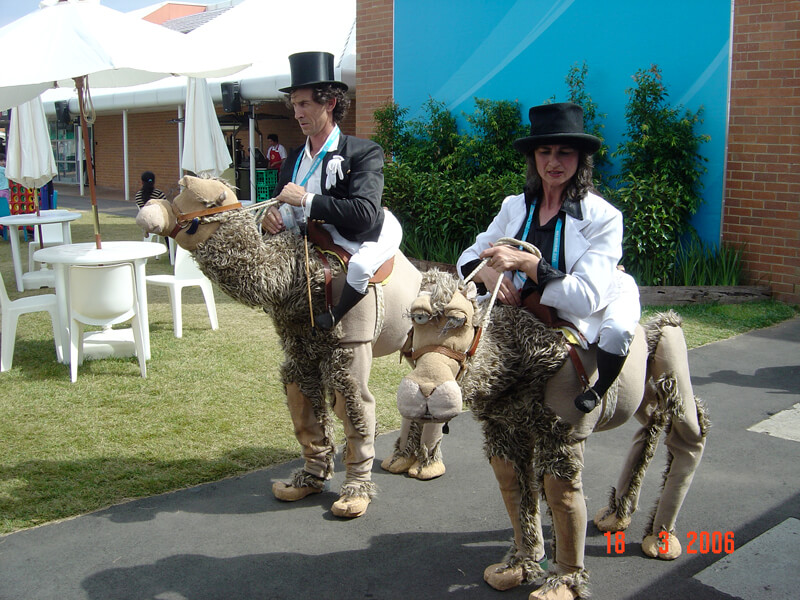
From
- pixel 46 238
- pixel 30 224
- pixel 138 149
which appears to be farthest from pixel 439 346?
pixel 138 149

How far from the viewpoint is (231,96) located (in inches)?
663

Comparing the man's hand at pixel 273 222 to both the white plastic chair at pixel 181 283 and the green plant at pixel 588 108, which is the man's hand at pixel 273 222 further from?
the green plant at pixel 588 108

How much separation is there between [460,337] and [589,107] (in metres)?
7.95

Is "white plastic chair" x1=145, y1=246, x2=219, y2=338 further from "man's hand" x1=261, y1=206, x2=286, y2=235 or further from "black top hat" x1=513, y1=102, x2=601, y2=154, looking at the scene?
"black top hat" x1=513, y1=102, x2=601, y2=154

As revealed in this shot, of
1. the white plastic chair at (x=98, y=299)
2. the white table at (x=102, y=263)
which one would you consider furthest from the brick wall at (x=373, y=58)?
the white plastic chair at (x=98, y=299)

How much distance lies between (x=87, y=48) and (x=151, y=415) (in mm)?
3260

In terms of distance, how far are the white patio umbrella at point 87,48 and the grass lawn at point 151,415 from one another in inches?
52.6

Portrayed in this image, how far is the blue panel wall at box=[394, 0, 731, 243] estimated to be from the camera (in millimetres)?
8781

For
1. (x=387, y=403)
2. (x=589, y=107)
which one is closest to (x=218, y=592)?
(x=387, y=403)

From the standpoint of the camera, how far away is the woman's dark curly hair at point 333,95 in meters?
3.66

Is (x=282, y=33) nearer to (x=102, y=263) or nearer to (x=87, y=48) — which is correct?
(x=87, y=48)

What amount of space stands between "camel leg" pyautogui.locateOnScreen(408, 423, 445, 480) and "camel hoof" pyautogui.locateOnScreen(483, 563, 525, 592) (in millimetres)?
1215

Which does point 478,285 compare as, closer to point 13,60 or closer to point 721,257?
point 13,60

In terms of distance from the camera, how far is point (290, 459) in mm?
4652
